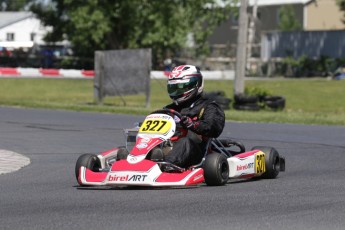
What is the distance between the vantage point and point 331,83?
41.1 meters

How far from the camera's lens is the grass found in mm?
23453

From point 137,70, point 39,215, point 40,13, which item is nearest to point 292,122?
point 137,70

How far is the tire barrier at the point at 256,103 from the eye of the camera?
26.2 m

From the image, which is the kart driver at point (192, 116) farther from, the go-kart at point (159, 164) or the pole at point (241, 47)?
the pole at point (241, 47)

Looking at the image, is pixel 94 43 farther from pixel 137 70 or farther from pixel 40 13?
pixel 137 70

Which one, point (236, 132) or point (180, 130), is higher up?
point (180, 130)

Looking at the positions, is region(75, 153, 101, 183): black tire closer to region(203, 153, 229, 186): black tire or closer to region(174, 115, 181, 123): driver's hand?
region(174, 115, 181, 123): driver's hand

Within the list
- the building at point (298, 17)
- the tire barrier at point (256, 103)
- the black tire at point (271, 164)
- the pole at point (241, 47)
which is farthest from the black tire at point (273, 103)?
the building at point (298, 17)

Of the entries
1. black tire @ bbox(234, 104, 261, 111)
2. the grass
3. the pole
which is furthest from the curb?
the pole

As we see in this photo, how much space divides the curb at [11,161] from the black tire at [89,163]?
155 cm

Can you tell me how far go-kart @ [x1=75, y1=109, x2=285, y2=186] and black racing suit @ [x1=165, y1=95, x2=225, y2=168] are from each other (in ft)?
0.24

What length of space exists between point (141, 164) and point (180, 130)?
2.98ft

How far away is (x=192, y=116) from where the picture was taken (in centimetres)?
1047

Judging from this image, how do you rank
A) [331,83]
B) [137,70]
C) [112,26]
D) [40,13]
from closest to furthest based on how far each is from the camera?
[137,70] < [331,83] < [112,26] < [40,13]
